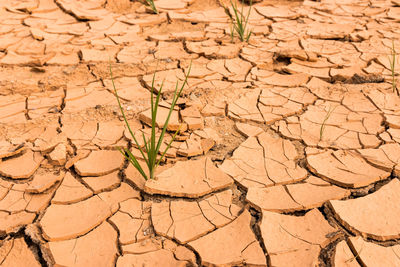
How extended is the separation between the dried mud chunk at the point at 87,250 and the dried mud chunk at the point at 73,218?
3 centimetres

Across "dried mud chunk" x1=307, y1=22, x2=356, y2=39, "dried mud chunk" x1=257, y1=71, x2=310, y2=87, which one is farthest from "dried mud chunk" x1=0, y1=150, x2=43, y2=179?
"dried mud chunk" x1=307, y1=22, x2=356, y2=39

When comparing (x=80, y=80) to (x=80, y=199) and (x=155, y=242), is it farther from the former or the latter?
(x=155, y=242)

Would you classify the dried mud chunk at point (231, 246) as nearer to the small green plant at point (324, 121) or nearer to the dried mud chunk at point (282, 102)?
the small green plant at point (324, 121)

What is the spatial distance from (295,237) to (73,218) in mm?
989

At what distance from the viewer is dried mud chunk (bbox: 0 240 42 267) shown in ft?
4.85

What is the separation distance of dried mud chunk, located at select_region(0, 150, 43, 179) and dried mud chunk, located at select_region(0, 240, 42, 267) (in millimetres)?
445

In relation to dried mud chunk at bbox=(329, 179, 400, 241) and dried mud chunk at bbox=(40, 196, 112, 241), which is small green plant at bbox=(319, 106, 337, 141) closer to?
dried mud chunk at bbox=(329, 179, 400, 241)

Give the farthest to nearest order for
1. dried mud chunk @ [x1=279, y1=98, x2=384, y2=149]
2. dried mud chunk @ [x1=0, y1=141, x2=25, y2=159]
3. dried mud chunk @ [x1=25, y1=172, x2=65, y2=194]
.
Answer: dried mud chunk @ [x1=279, y1=98, x2=384, y2=149] → dried mud chunk @ [x1=0, y1=141, x2=25, y2=159] → dried mud chunk @ [x1=25, y1=172, x2=65, y2=194]

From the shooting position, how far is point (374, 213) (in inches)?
64.1

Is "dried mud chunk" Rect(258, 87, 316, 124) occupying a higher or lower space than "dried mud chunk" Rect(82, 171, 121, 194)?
higher

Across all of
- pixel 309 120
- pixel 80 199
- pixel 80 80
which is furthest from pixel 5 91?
pixel 309 120

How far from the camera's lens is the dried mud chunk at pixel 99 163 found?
1913 mm

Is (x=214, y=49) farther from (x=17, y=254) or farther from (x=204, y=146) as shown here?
(x=17, y=254)

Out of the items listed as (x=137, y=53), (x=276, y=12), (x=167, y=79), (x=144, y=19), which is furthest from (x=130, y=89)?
(x=276, y=12)
